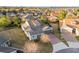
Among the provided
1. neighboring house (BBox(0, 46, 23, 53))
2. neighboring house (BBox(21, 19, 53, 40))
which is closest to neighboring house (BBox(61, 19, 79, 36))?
neighboring house (BBox(21, 19, 53, 40))

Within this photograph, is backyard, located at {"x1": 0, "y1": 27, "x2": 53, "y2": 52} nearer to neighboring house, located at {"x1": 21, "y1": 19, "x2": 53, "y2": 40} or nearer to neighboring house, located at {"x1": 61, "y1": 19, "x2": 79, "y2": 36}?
neighboring house, located at {"x1": 21, "y1": 19, "x2": 53, "y2": 40}

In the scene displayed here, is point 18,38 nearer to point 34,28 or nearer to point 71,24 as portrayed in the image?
point 34,28

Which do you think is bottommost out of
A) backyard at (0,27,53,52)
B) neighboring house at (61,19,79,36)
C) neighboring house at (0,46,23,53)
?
neighboring house at (0,46,23,53)

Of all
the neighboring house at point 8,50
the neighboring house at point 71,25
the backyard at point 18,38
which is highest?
the neighboring house at point 71,25

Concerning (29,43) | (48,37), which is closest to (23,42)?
(29,43)

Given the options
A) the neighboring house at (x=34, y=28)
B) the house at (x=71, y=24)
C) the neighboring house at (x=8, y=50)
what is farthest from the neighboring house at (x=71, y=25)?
the neighboring house at (x=8, y=50)

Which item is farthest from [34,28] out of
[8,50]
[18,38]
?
[8,50]

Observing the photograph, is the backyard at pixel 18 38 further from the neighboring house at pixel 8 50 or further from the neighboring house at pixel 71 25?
the neighboring house at pixel 71 25
